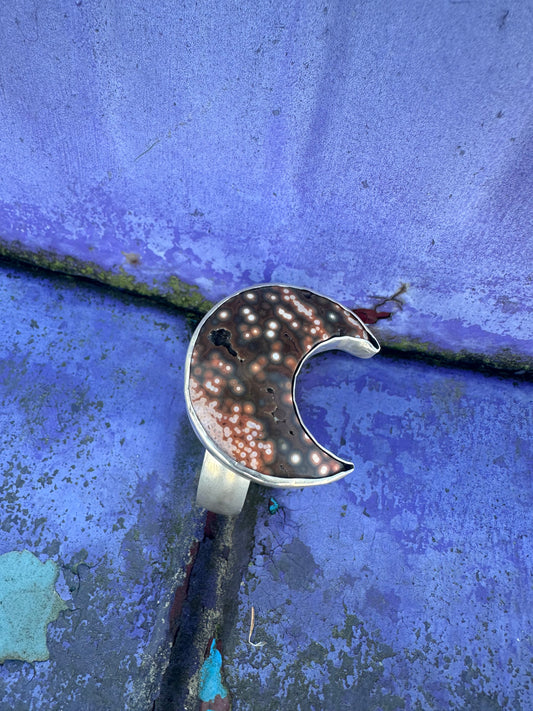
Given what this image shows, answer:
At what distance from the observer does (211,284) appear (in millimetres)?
1144

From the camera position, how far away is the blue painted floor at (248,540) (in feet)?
3.02

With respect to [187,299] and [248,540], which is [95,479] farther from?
[187,299]

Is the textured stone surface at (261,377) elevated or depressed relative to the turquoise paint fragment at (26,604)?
elevated

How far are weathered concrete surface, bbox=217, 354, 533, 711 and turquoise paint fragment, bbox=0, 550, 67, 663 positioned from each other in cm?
37

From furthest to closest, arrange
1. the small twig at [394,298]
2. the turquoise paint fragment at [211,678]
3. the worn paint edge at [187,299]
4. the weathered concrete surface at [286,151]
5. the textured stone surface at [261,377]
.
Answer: the worn paint edge at [187,299] → the small twig at [394,298] → the turquoise paint fragment at [211,678] → the textured stone surface at [261,377] → the weathered concrete surface at [286,151]

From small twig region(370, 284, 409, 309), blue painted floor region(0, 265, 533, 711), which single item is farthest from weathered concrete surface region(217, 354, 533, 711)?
small twig region(370, 284, 409, 309)

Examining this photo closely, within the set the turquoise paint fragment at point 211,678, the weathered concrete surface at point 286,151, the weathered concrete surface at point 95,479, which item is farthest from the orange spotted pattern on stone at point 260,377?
the turquoise paint fragment at point 211,678

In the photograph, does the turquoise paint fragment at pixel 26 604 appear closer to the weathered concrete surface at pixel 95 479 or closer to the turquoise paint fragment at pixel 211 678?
the weathered concrete surface at pixel 95 479

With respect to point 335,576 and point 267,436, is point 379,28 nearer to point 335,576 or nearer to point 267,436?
point 267,436

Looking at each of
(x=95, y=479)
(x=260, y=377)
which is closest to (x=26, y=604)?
(x=95, y=479)

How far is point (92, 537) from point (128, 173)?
2.81 ft

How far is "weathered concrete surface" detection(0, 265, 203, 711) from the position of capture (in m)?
0.90

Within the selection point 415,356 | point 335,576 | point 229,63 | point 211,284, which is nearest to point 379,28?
point 229,63

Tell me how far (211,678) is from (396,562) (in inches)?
19.6
